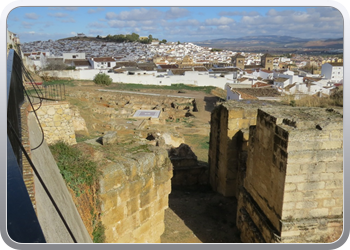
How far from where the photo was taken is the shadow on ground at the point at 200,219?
698 cm

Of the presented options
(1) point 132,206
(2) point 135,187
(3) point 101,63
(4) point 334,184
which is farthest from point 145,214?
(3) point 101,63

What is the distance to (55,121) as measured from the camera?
790 cm

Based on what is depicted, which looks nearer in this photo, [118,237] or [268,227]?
[118,237]

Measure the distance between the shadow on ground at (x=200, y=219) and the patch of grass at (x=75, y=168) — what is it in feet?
8.68

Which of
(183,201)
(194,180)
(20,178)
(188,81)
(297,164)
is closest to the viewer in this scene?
(20,178)

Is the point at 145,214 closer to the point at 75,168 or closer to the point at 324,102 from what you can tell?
the point at 75,168

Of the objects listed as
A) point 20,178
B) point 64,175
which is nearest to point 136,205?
point 64,175

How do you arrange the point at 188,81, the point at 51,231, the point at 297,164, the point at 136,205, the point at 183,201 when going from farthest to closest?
the point at 188,81
the point at 183,201
the point at 136,205
the point at 297,164
the point at 51,231

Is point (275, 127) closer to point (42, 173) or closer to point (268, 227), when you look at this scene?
point (268, 227)

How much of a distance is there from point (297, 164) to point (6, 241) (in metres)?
4.28

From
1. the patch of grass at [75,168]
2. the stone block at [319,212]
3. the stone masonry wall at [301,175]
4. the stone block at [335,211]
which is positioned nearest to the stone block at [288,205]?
the stone masonry wall at [301,175]

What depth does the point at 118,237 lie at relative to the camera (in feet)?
16.1

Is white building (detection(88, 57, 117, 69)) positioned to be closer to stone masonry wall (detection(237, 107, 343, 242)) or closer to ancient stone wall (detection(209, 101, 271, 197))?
ancient stone wall (detection(209, 101, 271, 197))

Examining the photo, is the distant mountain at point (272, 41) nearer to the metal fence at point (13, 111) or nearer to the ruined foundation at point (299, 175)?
the ruined foundation at point (299, 175)
